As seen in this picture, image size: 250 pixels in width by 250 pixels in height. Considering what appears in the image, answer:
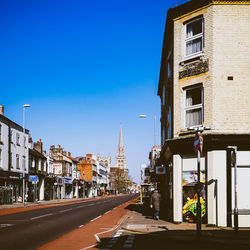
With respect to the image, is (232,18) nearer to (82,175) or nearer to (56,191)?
(56,191)

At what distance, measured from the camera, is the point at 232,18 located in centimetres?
1723

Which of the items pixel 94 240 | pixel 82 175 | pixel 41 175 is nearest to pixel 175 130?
pixel 94 240

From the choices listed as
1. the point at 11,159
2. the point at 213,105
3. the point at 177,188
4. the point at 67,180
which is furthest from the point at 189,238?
the point at 67,180

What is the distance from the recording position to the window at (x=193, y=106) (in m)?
17.8

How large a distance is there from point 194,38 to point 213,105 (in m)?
3.86

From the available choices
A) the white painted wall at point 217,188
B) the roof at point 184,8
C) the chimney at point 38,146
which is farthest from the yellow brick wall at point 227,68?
the chimney at point 38,146

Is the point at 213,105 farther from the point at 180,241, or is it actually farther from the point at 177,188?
the point at 180,241

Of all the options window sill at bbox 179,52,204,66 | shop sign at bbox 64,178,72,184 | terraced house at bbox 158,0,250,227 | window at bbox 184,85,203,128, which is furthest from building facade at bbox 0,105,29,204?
window sill at bbox 179,52,204,66

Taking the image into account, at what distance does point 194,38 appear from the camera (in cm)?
1845

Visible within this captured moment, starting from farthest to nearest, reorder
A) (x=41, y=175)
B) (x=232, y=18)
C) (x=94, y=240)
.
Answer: (x=41, y=175)
(x=232, y=18)
(x=94, y=240)

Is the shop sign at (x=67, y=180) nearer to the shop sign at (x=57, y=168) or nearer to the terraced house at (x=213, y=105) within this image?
the shop sign at (x=57, y=168)

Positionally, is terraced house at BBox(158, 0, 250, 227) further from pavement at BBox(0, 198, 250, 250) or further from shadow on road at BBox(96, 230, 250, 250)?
shadow on road at BBox(96, 230, 250, 250)

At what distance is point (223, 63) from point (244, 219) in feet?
23.5

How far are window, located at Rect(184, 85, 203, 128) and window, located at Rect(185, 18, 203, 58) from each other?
1.81 metres
